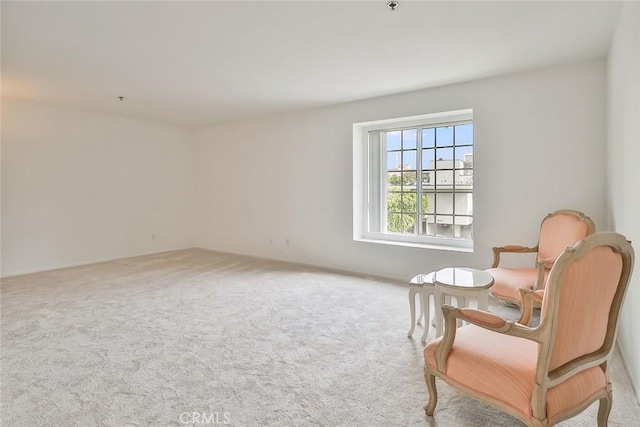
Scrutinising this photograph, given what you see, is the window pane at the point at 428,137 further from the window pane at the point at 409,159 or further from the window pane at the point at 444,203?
the window pane at the point at 444,203

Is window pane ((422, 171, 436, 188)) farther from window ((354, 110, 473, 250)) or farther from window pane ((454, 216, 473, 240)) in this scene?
window pane ((454, 216, 473, 240))

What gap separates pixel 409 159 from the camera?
4719 millimetres

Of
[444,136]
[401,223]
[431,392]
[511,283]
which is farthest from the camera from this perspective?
[401,223]

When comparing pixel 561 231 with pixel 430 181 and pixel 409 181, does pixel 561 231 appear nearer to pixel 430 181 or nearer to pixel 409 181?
pixel 430 181

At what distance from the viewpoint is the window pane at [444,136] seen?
434cm

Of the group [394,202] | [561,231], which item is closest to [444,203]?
[394,202]

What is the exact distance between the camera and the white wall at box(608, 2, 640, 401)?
1.97 metres

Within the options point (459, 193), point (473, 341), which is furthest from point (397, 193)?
point (473, 341)

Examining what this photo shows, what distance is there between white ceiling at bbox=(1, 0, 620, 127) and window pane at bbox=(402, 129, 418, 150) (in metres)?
0.66

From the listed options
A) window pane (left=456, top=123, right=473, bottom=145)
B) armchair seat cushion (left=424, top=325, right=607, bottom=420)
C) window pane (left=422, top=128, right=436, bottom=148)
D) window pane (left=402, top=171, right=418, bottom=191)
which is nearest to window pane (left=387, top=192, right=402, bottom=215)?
window pane (left=402, top=171, right=418, bottom=191)

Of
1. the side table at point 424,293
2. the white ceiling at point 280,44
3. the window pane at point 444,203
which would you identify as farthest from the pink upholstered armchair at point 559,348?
the window pane at point 444,203

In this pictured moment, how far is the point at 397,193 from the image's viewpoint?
4863mm

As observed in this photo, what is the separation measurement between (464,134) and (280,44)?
253cm

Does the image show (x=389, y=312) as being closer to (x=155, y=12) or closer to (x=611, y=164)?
(x=611, y=164)
